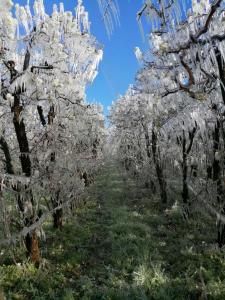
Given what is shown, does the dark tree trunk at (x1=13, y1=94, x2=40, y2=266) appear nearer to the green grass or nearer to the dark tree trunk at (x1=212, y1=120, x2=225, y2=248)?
the green grass

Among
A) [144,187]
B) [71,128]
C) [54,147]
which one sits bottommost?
[144,187]

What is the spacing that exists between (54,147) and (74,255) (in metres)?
3.25

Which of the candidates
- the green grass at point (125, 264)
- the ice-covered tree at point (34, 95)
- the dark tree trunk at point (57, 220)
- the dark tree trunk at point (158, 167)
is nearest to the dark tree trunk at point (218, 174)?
the green grass at point (125, 264)

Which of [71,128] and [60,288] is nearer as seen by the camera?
[60,288]

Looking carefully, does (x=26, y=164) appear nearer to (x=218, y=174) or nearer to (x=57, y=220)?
(x=57, y=220)

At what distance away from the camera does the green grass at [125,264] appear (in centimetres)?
800

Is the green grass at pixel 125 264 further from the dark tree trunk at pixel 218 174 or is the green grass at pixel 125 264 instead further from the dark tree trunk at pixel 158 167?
the dark tree trunk at pixel 158 167

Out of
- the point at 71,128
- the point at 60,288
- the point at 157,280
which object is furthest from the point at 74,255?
the point at 71,128

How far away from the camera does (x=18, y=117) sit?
30.2 feet

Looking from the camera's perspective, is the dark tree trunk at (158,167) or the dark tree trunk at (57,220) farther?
the dark tree trunk at (158,167)

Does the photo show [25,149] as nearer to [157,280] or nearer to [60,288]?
[60,288]

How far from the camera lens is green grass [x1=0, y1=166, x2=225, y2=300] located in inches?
315

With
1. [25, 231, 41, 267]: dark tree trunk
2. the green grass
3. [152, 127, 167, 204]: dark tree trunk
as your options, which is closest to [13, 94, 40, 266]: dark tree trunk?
[25, 231, 41, 267]: dark tree trunk

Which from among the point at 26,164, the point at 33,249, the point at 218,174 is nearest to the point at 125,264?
the point at 33,249
